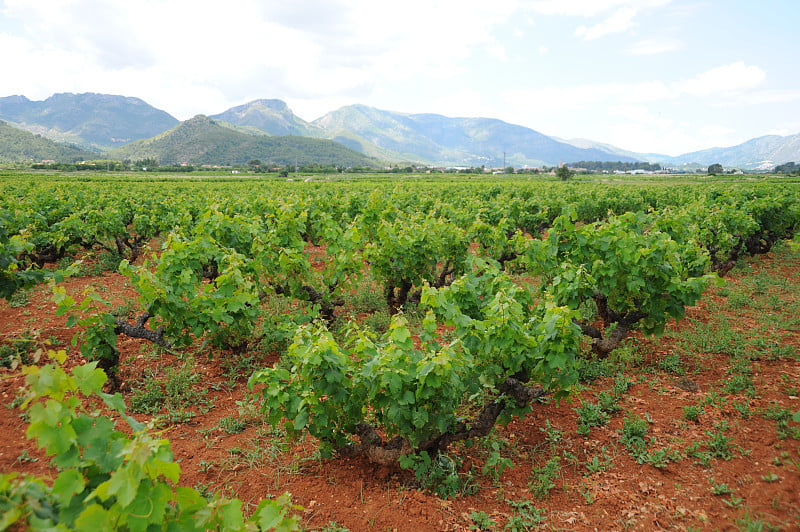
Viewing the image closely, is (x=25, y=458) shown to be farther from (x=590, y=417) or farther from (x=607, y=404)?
(x=607, y=404)

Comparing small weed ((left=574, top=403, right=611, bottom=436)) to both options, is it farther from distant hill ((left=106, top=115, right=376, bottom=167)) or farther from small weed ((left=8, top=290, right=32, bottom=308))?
distant hill ((left=106, top=115, right=376, bottom=167))

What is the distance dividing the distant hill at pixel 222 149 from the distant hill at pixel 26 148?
24790 millimetres

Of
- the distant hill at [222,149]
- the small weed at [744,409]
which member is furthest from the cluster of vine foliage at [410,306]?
the distant hill at [222,149]

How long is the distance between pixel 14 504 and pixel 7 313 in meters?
9.67

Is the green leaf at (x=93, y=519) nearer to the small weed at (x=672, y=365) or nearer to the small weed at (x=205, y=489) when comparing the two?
the small weed at (x=205, y=489)

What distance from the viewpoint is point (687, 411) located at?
522 cm

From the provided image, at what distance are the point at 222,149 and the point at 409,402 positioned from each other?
6697 inches

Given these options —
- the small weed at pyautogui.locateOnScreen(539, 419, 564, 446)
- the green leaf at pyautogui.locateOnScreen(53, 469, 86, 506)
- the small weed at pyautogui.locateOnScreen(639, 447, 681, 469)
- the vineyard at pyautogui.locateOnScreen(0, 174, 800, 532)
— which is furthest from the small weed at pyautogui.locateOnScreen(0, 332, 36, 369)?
the small weed at pyautogui.locateOnScreen(639, 447, 681, 469)

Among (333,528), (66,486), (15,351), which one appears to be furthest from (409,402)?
(15,351)

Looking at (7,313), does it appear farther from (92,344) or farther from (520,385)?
(520,385)

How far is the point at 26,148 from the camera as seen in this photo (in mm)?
123875

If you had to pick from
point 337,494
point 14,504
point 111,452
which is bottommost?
point 337,494

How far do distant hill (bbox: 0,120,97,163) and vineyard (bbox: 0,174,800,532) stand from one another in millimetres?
154722

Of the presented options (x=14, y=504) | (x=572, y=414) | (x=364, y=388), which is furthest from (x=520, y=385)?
(x=14, y=504)
